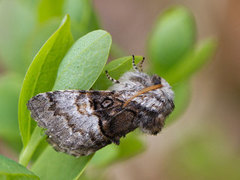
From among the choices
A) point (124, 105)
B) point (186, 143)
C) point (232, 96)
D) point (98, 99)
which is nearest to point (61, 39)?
point (98, 99)

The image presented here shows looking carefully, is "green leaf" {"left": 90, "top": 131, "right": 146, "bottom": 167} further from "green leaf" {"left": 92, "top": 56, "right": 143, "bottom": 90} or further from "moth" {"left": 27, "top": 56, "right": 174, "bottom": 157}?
Result: "green leaf" {"left": 92, "top": 56, "right": 143, "bottom": 90}

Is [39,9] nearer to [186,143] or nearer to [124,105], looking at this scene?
[124,105]

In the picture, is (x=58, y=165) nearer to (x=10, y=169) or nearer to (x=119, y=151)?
(x=10, y=169)

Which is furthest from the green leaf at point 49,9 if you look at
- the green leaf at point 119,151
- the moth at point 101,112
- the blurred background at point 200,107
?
the blurred background at point 200,107

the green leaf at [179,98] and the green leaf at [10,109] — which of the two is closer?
the green leaf at [10,109]

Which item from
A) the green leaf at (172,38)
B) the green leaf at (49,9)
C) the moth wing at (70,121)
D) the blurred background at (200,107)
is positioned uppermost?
the green leaf at (49,9)

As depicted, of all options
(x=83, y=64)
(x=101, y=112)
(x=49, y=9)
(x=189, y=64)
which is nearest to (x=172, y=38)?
(x=189, y=64)

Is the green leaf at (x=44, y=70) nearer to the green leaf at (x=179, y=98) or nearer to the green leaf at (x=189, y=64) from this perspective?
the green leaf at (x=189, y=64)
